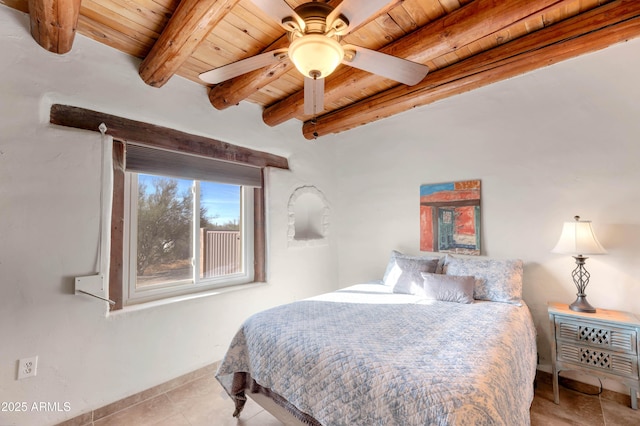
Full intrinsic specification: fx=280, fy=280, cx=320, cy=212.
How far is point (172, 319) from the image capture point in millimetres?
2291

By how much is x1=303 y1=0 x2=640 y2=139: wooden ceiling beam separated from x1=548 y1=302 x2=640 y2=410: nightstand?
6.16ft

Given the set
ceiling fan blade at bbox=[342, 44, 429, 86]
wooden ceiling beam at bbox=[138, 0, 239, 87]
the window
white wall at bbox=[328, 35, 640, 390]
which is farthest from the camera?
the window

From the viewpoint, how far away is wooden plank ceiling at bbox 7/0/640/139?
1599mm

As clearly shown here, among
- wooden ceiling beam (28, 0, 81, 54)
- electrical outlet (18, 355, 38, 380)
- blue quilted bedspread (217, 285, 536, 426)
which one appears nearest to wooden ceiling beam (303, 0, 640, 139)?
blue quilted bedspread (217, 285, 536, 426)

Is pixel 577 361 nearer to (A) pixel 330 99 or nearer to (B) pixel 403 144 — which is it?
(B) pixel 403 144

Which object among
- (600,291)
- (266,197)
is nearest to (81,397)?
(266,197)

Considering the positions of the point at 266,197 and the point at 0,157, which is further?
the point at 266,197

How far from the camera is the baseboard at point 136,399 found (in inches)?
72.4

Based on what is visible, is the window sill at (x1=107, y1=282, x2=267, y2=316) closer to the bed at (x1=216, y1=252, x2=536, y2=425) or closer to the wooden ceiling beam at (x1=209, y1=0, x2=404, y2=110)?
the bed at (x1=216, y1=252, x2=536, y2=425)

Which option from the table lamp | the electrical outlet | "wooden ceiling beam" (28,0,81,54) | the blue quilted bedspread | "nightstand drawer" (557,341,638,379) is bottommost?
"nightstand drawer" (557,341,638,379)

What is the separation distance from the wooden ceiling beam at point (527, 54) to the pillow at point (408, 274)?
5.10 feet

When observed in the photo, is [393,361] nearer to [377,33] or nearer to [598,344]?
[598,344]

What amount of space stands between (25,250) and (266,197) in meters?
1.87

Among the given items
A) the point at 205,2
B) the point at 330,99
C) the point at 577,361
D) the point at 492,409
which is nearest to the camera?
the point at 492,409
